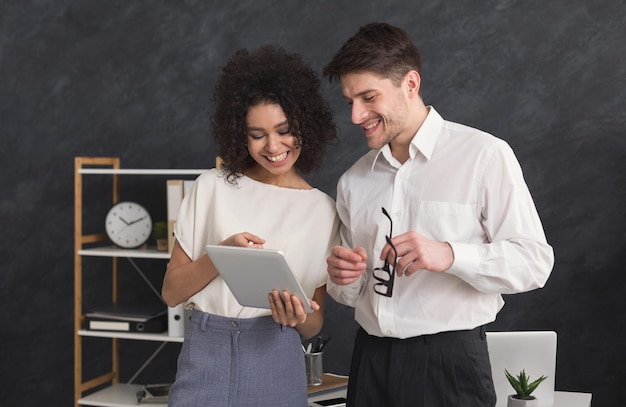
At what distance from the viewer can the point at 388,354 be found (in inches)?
74.5

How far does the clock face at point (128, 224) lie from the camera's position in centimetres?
398

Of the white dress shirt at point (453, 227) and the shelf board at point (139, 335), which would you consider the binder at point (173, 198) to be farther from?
the white dress shirt at point (453, 227)

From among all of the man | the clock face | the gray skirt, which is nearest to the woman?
the gray skirt

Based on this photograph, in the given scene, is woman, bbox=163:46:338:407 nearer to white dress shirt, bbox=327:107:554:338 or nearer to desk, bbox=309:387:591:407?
white dress shirt, bbox=327:107:554:338

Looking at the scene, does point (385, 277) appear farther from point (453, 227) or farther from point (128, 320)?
point (128, 320)

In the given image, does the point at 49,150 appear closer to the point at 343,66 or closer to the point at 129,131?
the point at 129,131

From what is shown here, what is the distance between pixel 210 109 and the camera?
4172 millimetres

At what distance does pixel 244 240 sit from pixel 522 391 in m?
1.12

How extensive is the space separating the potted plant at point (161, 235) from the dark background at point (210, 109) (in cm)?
29

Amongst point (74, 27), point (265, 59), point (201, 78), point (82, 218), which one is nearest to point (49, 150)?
point (82, 218)

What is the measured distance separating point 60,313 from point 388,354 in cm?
300

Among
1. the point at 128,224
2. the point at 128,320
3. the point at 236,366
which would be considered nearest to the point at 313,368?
the point at 236,366

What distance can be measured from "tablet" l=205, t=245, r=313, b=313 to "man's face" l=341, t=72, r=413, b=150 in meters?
0.42

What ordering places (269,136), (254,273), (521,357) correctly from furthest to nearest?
(521,357), (269,136), (254,273)
